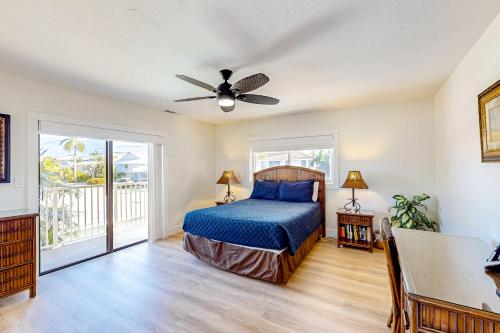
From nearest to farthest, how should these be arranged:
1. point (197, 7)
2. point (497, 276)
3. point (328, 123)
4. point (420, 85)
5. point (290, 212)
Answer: point (497, 276) → point (197, 7) → point (420, 85) → point (290, 212) → point (328, 123)

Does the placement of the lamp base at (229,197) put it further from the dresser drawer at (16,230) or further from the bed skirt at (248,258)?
the dresser drawer at (16,230)

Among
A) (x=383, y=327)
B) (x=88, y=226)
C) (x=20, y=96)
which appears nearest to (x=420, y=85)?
(x=383, y=327)

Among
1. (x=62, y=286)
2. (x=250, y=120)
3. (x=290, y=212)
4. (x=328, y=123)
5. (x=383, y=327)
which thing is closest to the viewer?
(x=383, y=327)

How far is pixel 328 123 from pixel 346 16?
2.79 m

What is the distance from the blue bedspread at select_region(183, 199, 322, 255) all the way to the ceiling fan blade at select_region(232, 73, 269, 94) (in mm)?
1499

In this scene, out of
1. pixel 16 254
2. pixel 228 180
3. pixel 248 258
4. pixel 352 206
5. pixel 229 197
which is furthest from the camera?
pixel 229 197

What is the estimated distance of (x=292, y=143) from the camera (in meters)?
4.60

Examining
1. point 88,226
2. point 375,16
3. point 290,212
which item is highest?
point 375,16

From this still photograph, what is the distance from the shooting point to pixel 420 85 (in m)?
3.02

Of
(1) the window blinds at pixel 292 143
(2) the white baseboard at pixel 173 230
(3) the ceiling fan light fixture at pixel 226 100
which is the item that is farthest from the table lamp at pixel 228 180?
(3) the ceiling fan light fixture at pixel 226 100

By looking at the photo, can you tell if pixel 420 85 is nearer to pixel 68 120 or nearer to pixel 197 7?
pixel 197 7

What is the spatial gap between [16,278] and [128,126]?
2305mm

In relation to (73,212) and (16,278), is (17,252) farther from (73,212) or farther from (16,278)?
(73,212)

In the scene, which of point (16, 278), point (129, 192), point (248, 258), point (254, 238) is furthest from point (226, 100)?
point (129, 192)
